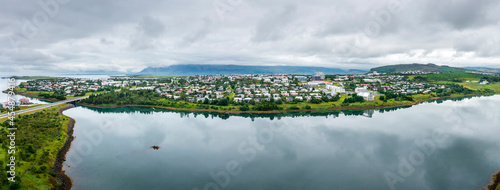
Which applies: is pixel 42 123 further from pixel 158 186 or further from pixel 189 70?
pixel 189 70

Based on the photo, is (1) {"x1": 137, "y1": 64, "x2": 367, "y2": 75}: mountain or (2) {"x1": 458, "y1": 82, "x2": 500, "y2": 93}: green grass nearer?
(2) {"x1": 458, "y1": 82, "x2": 500, "y2": 93}: green grass

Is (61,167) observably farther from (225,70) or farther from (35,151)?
(225,70)

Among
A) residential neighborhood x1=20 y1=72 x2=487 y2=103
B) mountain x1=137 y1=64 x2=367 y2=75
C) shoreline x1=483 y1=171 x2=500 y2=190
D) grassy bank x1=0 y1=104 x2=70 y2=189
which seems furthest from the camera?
mountain x1=137 y1=64 x2=367 y2=75

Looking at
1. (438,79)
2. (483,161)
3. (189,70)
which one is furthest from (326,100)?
(189,70)

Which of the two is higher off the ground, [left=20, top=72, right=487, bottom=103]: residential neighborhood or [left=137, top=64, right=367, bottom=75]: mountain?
[left=137, top=64, right=367, bottom=75]: mountain

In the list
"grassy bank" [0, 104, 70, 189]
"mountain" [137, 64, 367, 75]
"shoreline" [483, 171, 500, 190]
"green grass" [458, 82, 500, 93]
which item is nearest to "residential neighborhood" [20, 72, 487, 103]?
"green grass" [458, 82, 500, 93]

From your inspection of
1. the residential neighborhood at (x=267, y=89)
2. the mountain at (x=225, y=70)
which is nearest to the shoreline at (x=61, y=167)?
the residential neighborhood at (x=267, y=89)

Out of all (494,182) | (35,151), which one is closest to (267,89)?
(494,182)

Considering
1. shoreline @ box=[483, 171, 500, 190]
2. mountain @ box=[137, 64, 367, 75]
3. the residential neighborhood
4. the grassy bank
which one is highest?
mountain @ box=[137, 64, 367, 75]

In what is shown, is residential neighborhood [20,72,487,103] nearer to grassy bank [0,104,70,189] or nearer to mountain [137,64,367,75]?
grassy bank [0,104,70,189]
